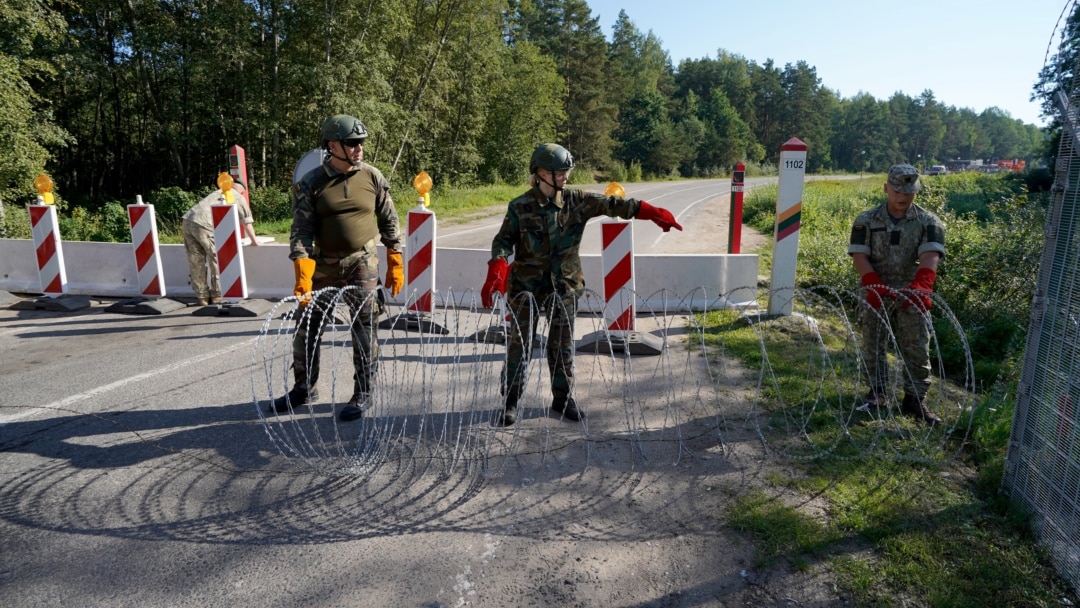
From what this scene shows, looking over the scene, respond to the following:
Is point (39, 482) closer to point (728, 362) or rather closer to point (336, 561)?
point (336, 561)

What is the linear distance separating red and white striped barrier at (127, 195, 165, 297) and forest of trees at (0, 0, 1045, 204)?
12.4 meters

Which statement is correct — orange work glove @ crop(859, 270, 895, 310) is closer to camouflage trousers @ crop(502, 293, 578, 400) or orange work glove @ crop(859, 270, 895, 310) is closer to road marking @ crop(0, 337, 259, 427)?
camouflage trousers @ crop(502, 293, 578, 400)

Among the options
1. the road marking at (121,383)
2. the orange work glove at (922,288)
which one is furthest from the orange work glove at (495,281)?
the orange work glove at (922,288)

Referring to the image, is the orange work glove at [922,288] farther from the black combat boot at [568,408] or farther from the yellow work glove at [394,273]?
the yellow work glove at [394,273]

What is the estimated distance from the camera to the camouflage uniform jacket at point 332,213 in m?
4.83

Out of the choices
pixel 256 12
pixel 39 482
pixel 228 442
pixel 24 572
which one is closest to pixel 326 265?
pixel 228 442

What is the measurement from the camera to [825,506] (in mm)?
3643

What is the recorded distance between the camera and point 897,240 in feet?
15.5

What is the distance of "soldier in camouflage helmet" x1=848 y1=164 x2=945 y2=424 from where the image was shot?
15.1 ft

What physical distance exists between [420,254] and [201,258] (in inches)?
130

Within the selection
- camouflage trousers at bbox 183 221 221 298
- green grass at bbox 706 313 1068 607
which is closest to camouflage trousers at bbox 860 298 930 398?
green grass at bbox 706 313 1068 607

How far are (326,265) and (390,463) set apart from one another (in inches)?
67.4

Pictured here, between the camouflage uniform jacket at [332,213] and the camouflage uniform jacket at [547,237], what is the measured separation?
1.13 metres

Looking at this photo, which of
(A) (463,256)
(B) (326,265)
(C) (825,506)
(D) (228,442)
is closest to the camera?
(C) (825,506)
